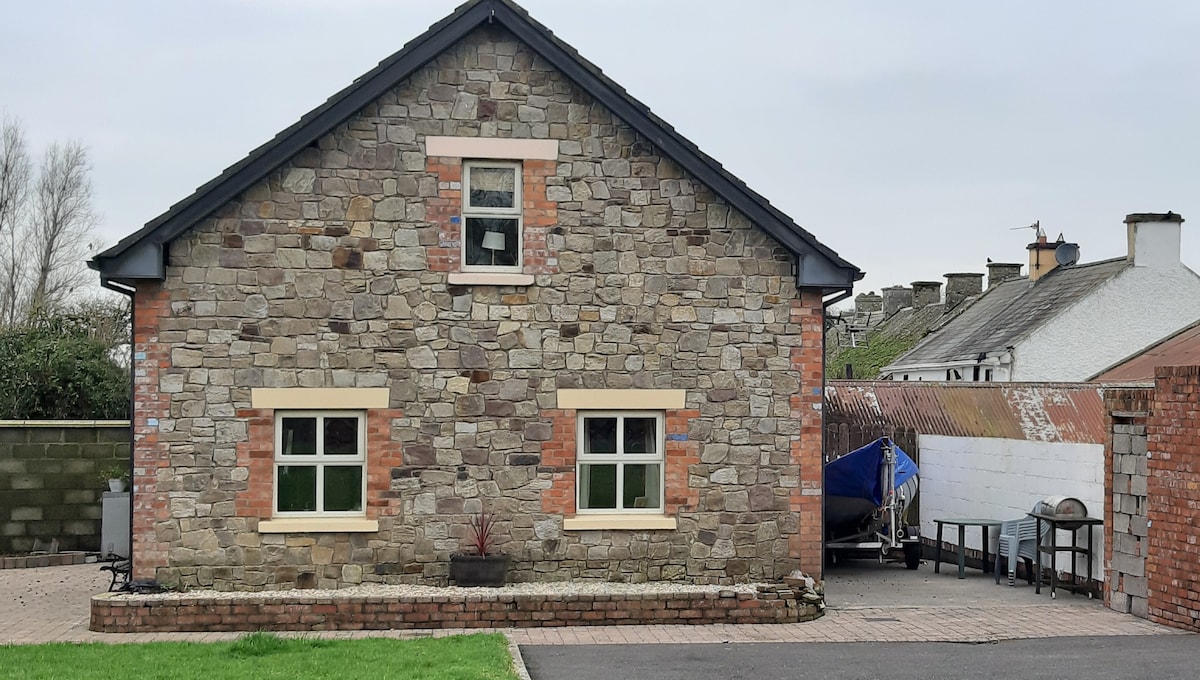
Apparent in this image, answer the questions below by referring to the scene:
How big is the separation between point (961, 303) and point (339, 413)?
81.0 feet

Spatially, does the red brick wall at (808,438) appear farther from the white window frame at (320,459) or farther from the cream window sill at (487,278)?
the white window frame at (320,459)

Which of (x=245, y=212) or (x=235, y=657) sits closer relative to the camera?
(x=235, y=657)

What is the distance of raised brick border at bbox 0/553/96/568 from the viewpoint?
1864 centimetres

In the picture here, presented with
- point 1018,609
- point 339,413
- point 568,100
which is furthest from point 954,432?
point 339,413

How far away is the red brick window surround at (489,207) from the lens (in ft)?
47.7

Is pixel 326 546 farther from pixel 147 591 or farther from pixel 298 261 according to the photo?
pixel 298 261

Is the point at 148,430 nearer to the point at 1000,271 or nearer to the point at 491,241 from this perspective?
the point at 491,241

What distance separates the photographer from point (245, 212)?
562 inches

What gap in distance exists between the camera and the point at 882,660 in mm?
11547

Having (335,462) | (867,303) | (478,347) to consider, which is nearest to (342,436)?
(335,462)

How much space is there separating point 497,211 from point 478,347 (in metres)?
1.60

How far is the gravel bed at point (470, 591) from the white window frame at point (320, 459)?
2.83 feet

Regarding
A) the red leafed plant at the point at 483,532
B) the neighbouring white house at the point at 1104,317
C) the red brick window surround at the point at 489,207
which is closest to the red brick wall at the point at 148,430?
the red brick window surround at the point at 489,207

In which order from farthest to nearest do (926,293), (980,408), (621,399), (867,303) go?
(867,303)
(926,293)
(980,408)
(621,399)
